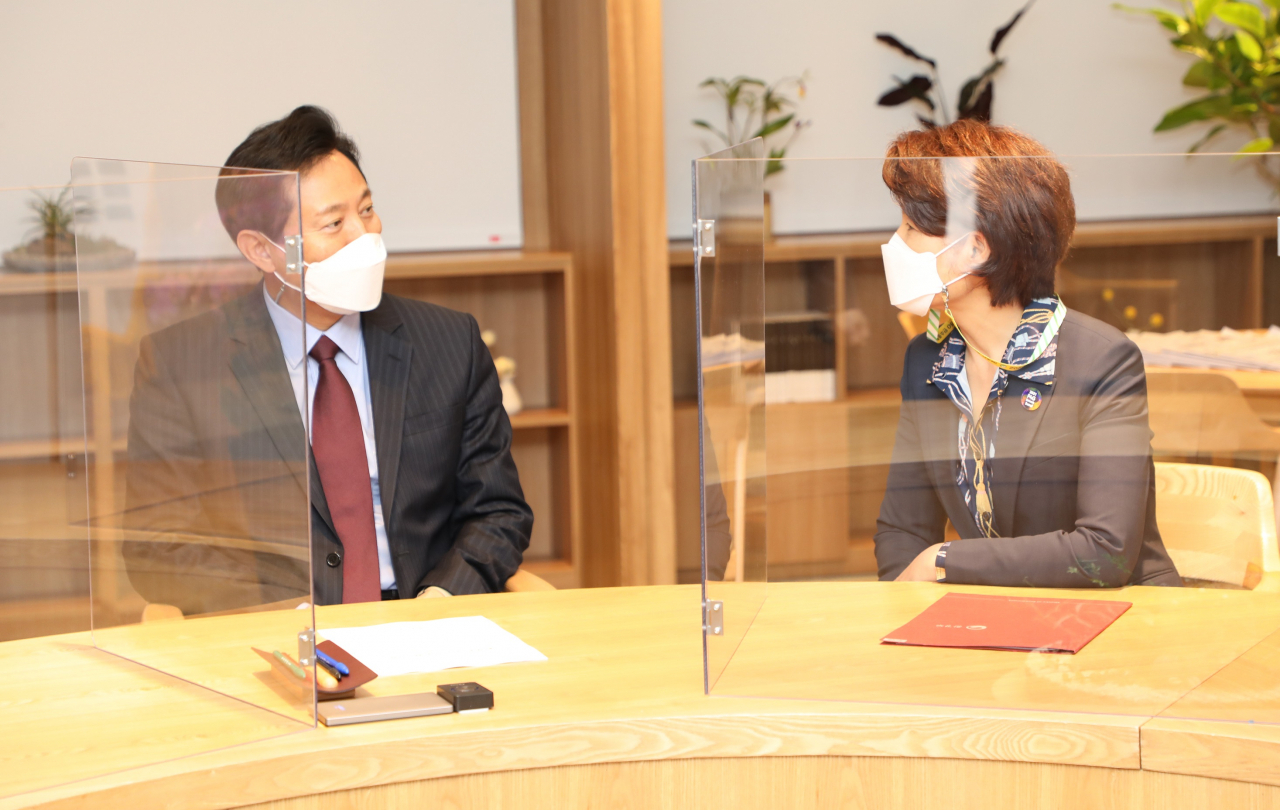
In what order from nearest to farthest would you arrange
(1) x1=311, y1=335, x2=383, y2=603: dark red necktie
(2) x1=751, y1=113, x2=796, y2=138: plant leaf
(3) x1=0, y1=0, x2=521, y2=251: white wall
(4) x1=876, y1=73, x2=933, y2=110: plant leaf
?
(1) x1=311, y1=335, x2=383, y2=603: dark red necktie → (3) x1=0, y1=0, x2=521, y2=251: white wall → (2) x1=751, y1=113, x2=796, y2=138: plant leaf → (4) x1=876, y1=73, x2=933, y2=110: plant leaf

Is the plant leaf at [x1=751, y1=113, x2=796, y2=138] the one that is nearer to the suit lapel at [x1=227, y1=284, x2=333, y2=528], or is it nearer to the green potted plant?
the green potted plant

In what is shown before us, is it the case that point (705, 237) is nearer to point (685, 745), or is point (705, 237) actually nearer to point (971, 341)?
point (971, 341)

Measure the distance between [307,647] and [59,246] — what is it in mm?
751

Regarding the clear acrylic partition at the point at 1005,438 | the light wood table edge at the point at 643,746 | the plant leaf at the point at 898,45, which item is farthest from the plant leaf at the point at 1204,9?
the light wood table edge at the point at 643,746

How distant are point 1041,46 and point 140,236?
3.59 m

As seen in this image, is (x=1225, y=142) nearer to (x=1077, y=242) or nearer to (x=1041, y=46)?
(x=1041, y=46)

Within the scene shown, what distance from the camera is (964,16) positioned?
4043mm

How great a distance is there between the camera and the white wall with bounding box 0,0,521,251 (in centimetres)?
338

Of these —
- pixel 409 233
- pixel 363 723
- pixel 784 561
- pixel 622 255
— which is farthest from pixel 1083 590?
pixel 409 233

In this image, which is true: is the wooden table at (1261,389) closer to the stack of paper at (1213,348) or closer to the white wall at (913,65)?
the stack of paper at (1213,348)

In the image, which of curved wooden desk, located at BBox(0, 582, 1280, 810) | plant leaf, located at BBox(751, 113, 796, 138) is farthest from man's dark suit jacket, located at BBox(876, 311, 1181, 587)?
plant leaf, located at BBox(751, 113, 796, 138)

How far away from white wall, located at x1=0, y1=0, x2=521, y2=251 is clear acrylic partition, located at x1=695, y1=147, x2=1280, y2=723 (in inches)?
101

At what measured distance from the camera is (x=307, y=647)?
1.19 m

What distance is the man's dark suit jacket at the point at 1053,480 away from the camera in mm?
1296
